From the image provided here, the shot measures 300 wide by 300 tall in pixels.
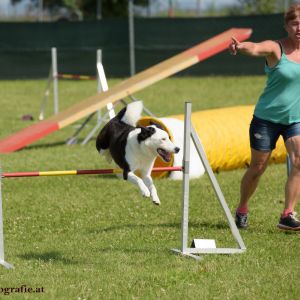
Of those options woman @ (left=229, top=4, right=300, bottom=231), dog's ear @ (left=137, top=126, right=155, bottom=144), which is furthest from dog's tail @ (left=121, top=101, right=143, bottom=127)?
woman @ (left=229, top=4, right=300, bottom=231)

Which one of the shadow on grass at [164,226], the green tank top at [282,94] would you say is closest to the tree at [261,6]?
the shadow on grass at [164,226]

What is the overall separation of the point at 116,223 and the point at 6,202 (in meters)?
1.71

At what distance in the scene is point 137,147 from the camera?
6965 mm

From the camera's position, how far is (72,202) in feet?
29.5

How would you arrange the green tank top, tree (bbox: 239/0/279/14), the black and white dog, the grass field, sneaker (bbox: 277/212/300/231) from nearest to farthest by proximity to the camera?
the grass field, the green tank top, the black and white dog, sneaker (bbox: 277/212/300/231), tree (bbox: 239/0/279/14)

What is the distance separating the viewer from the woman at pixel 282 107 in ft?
21.7

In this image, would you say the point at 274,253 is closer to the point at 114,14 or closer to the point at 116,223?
the point at 116,223

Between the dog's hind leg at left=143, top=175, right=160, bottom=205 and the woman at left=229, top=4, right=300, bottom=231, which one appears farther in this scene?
the dog's hind leg at left=143, top=175, right=160, bottom=205

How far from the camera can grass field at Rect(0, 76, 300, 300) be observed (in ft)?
18.6

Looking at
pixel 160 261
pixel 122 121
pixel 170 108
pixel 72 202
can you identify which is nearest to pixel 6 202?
pixel 72 202

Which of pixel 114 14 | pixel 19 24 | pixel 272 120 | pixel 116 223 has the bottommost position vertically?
pixel 114 14

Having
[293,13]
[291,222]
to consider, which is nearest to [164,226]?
[291,222]

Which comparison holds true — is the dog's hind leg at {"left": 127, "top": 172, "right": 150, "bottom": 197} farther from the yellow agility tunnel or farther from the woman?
the yellow agility tunnel

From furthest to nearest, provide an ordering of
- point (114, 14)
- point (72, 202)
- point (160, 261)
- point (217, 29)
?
point (114, 14) < point (217, 29) < point (72, 202) < point (160, 261)
